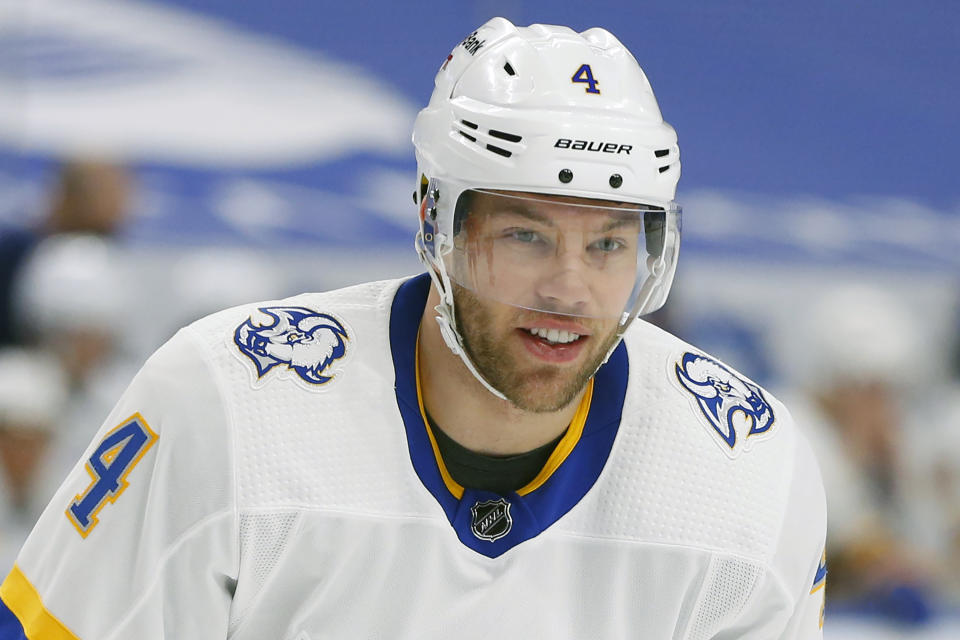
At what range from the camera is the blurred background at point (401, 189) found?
13.4ft

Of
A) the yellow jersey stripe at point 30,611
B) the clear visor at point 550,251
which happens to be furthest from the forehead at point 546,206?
the yellow jersey stripe at point 30,611

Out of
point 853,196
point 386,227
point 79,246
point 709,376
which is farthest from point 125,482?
point 853,196

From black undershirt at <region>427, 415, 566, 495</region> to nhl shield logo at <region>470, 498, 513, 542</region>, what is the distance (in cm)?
4

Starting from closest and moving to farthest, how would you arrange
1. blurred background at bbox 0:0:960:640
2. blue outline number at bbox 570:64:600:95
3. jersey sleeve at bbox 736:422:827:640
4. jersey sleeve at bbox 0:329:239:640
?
jersey sleeve at bbox 0:329:239:640, blue outline number at bbox 570:64:600:95, jersey sleeve at bbox 736:422:827:640, blurred background at bbox 0:0:960:640

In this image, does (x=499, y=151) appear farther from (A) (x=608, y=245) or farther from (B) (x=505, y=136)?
(A) (x=608, y=245)

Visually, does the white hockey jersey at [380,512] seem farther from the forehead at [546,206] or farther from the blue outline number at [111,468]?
the forehead at [546,206]

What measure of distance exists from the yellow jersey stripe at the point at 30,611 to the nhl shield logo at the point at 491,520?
0.65 meters

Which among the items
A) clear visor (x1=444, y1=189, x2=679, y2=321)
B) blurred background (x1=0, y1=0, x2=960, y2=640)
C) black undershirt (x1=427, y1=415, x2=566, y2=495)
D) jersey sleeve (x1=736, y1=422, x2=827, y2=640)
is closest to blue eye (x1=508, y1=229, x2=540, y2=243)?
clear visor (x1=444, y1=189, x2=679, y2=321)

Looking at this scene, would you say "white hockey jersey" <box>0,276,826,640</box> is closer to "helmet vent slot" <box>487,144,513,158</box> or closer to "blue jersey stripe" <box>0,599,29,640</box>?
"blue jersey stripe" <box>0,599,29,640</box>

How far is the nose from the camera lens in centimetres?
185

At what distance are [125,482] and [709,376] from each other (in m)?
1.04

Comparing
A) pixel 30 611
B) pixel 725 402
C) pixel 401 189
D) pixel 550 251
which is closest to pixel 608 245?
pixel 550 251

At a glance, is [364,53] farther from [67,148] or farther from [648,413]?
[648,413]

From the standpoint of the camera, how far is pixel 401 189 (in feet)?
13.8
